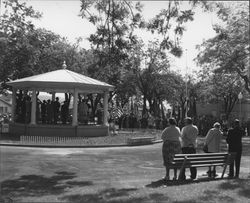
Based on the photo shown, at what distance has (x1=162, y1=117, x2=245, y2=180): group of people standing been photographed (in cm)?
1191

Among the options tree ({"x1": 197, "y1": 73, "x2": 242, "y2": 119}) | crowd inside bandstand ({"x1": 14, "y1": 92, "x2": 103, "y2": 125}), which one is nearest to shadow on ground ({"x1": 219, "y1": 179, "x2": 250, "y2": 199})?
crowd inside bandstand ({"x1": 14, "y1": 92, "x2": 103, "y2": 125})

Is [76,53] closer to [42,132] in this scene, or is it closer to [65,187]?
[42,132]

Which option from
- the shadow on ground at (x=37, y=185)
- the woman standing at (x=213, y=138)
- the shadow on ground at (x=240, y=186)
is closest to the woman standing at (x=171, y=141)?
the woman standing at (x=213, y=138)

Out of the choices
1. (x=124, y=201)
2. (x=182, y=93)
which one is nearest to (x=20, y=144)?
(x=124, y=201)

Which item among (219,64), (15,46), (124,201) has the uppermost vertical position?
(219,64)

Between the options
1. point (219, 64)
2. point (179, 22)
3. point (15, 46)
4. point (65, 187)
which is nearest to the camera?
point (65, 187)

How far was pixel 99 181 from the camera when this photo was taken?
458 inches

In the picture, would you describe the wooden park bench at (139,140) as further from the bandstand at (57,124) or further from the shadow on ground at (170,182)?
the shadow on ground at (170,182)

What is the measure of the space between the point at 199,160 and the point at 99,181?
9.01 feet

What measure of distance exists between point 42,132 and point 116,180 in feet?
51.4

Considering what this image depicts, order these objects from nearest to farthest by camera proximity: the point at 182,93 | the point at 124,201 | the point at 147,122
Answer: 1. the point at 124,201
2. the point at 147,122
3. the point at 182,93

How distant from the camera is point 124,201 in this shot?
8.54m

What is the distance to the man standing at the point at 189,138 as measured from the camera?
12266 millimetres

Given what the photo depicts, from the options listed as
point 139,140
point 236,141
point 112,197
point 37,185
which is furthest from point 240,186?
point 139,140
